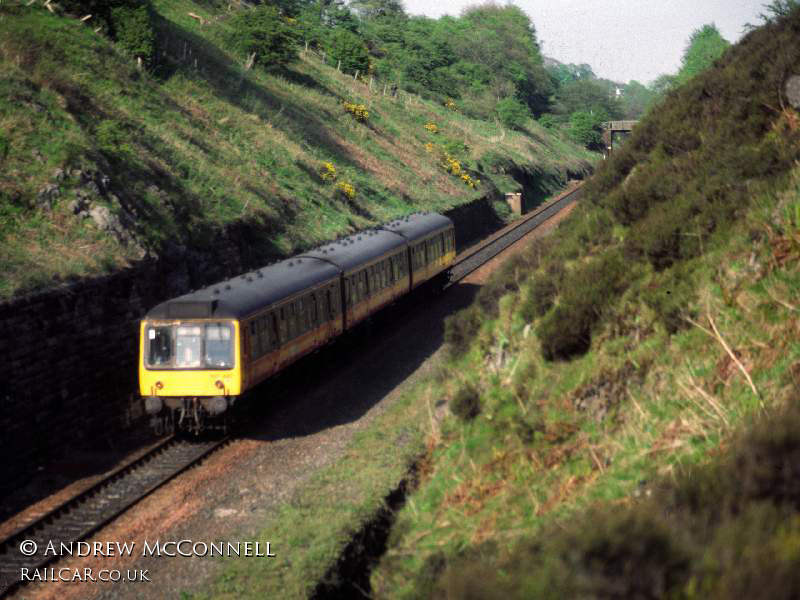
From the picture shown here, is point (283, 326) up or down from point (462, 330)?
down

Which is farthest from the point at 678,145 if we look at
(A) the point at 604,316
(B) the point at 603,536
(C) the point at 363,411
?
(B) the point at 603,536

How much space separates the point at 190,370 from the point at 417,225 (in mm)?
14441

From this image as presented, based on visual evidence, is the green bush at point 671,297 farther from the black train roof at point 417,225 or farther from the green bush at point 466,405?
the black train roof at point 417,225

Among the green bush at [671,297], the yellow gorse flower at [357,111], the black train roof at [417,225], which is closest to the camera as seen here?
the green bush at [671,297]

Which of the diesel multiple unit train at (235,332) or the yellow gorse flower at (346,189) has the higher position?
the yellow gorse flower at (346,189)

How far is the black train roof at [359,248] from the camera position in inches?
872

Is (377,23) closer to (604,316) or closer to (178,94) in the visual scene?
(178,94)

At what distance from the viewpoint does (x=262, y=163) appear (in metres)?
34.6

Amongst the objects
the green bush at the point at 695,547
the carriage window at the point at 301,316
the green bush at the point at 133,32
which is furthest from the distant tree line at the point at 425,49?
the green bush at the point at 695,547

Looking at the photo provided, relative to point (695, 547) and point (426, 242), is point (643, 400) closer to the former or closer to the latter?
point (695, 547)

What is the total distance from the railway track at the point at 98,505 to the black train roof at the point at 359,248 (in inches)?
274

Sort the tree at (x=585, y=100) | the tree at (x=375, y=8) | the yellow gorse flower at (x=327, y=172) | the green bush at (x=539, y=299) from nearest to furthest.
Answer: the green bush at (x=539, y=299) → the yellow gorse flower at (x=327, y=172) → the tree at (x=375, y=8) → the tree at (x=585, y=100)

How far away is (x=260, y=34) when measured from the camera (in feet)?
156

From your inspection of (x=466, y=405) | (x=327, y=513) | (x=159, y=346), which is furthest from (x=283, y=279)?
(x=327, y=513)
